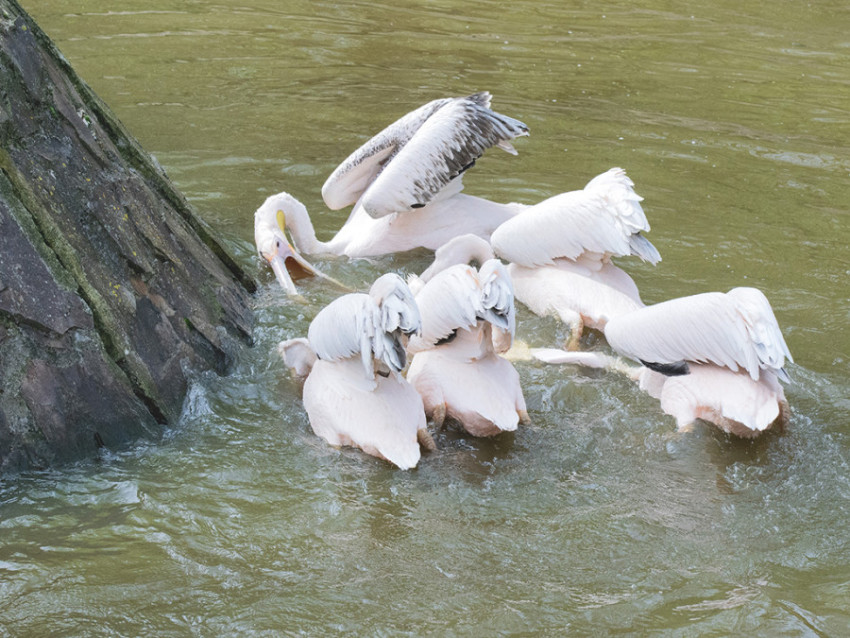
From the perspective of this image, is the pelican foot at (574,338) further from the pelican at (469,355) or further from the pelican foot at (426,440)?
the pelican foot at (426,440)

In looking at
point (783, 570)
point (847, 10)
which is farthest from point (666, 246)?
point (847, 10)

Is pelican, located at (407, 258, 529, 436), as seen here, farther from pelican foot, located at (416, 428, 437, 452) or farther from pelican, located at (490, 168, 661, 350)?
pelican, located at (490, 168, 661, 350)

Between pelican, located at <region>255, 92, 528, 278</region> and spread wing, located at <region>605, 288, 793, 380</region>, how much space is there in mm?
1821

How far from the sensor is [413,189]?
19.1 ft

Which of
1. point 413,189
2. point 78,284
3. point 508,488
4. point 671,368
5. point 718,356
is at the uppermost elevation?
point 78,284

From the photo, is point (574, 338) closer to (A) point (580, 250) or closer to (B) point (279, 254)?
(A) point (580, 250)

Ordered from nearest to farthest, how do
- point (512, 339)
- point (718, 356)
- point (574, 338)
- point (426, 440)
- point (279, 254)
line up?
point (426, 440)
point (718, 356)
point (512, 339)
point (574, 338)
point (279, 254)

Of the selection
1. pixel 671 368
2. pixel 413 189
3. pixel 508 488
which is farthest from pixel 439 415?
pixel 413 189

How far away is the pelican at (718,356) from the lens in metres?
3.95

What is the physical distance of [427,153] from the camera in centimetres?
576

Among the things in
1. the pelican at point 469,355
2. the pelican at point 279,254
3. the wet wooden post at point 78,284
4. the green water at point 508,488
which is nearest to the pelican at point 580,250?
the green water at point 508,488

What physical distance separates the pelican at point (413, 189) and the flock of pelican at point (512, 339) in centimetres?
63

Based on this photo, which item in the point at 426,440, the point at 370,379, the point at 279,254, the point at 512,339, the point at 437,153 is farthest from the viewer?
the point at 437,153

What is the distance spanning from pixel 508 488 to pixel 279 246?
2.38m
